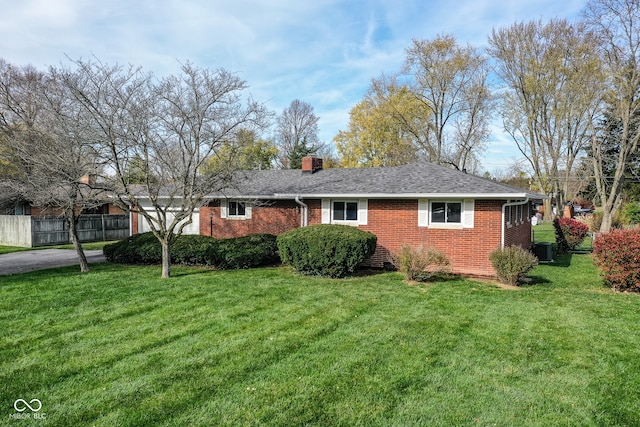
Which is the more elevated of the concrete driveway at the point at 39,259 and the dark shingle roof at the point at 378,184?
the dark shingle roof at the point at 378,184

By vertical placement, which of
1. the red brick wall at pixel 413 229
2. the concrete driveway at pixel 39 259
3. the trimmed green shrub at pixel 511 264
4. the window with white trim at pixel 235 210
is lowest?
the concrete driveway at pixel 39 259

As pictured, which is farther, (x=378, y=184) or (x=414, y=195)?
(x=378, y=184)

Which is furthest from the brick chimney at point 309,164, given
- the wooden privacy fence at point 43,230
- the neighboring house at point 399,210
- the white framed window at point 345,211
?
the wooden privacy fence at point 43,230

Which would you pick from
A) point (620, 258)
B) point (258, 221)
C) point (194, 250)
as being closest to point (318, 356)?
point (620, 258)

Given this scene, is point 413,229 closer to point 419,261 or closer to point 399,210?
point 399,210

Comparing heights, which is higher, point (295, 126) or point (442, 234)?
point (295, 126)

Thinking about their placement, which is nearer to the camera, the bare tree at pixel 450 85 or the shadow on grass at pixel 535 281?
the shadow on grass at pixel 535 281

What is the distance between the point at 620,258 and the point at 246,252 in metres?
10.3

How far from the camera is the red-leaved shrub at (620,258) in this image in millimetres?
9625

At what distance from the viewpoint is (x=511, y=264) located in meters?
10.4

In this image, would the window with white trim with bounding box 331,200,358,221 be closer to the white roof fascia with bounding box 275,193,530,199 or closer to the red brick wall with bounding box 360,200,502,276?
the white roof fascia with bounding box 275,193,530,199

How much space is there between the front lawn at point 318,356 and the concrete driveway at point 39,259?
3728 millimetres

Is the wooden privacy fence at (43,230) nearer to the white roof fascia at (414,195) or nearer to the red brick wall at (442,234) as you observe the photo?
the white roof fascia at (414,195)

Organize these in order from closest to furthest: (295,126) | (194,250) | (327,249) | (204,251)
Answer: (327,249), (204,251), (194,250), (295,126)
